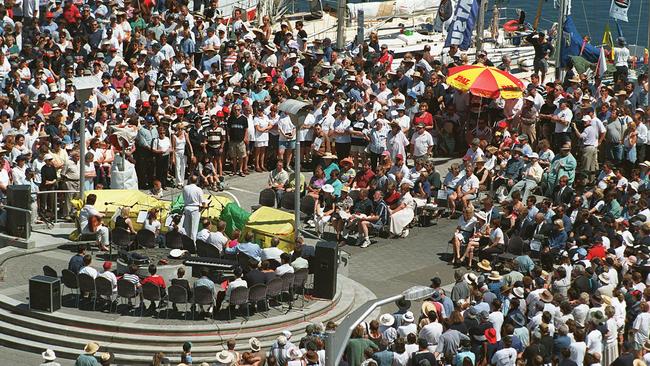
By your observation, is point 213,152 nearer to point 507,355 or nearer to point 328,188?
point 328,188

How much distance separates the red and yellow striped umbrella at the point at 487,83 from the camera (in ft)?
113

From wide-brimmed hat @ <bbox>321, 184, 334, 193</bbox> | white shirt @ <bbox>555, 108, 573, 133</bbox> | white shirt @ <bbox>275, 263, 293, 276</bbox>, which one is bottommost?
white shirt @ <bbox>275, 263, 293, 276</bbox>

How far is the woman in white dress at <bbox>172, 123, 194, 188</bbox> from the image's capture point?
3322cm

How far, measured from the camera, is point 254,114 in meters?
34.5

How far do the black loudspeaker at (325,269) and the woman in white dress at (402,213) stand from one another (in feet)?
13.3

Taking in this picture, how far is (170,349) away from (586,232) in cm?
866

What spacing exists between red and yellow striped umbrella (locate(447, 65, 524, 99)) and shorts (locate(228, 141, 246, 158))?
5.06 meters

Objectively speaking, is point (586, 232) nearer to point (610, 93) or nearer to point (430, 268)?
point (430, 268)

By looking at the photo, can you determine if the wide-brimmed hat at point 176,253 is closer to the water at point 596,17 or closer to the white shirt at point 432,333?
the white shirt at point 432,333

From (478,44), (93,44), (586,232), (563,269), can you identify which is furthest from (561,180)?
(93,44)

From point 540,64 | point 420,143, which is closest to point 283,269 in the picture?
point 420,143

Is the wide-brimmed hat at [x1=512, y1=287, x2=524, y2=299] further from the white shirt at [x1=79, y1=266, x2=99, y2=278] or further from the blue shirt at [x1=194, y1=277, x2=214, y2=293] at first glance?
the white shirt at [x1=79, y1=266, x2=99, y2=278]

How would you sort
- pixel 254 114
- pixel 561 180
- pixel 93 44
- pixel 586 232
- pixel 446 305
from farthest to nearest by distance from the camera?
1. pixel 93 44
2. pixel 254 114
3. pixel 561 180
4. pixel 586 232
5. pixel 446 305

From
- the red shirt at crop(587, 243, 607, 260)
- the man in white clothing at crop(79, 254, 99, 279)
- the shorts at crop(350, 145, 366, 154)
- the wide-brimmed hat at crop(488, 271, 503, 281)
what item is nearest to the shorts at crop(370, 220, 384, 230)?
the shorts at crop(350, 145, 366, 154)
